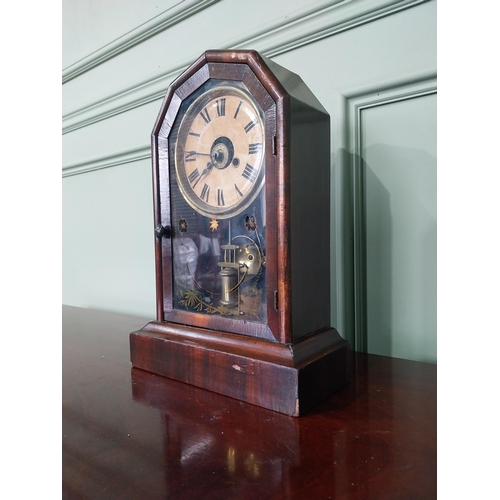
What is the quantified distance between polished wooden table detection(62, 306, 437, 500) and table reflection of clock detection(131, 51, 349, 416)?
0.04m

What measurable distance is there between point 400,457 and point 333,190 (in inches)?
21.3

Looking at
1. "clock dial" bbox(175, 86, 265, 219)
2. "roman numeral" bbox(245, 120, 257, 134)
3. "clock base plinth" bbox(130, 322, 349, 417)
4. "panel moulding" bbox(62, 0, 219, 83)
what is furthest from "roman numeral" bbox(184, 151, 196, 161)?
"panel moulding" bbox(62, 0, 219, 83)

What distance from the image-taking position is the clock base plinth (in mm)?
500

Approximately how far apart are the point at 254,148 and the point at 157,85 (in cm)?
77

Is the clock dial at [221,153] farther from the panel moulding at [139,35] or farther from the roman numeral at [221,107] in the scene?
the panel moulding at [139,35]

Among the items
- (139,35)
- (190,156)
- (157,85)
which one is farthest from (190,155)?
(139,35)

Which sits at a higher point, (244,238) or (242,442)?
(244,238)

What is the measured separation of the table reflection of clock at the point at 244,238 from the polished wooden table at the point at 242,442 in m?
0.04

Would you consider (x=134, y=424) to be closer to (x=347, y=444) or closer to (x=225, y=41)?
(x=347, y=444)

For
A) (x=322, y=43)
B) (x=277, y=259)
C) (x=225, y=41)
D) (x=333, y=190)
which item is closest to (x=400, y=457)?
(x=277, y=259)

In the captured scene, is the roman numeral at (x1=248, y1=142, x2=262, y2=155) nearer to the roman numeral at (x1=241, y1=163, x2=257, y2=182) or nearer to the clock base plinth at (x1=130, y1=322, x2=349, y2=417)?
the roman numeral at (x1=241, y1=163, x2=257, y2=182)

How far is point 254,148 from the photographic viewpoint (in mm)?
570

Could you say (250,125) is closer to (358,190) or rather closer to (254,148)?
(254,148)

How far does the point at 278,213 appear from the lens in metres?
0.54
